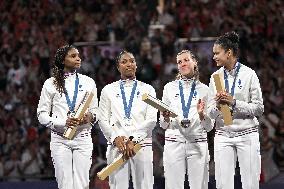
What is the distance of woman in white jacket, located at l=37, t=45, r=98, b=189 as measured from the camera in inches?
321

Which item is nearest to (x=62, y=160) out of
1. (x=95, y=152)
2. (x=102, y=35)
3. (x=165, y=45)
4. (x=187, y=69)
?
(x=187, y=69)

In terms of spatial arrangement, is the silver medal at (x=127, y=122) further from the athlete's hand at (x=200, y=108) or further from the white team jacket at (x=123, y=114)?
the athlete's hand at (x=200, y=108)

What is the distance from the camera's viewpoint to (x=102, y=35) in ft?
53.4

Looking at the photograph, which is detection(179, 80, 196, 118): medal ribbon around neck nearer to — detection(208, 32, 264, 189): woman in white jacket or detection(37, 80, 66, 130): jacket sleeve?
detection(208, 32, 264, 189): woman in white jacket

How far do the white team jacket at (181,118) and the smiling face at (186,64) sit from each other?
11 centimetres

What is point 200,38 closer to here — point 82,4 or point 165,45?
point 165,45

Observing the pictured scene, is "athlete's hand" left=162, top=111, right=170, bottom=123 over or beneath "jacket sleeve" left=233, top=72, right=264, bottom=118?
beneath

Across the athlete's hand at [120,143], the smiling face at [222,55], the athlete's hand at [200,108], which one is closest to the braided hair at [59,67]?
the athlete's hand at [120,143]

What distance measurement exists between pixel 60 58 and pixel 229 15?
834 centimetres

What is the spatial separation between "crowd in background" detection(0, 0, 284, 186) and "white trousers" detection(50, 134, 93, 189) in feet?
11.7

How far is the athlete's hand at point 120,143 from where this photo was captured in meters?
7.94

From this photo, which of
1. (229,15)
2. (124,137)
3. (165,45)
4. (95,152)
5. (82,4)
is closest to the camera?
(124,137)

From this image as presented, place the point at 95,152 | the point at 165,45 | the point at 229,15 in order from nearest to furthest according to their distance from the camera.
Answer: the point at 95,152
the point at 165,45
the point at 229,15

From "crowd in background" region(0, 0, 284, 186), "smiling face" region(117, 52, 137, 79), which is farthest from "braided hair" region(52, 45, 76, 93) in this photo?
"crowd in background" region(0, 0, 284, 186)
